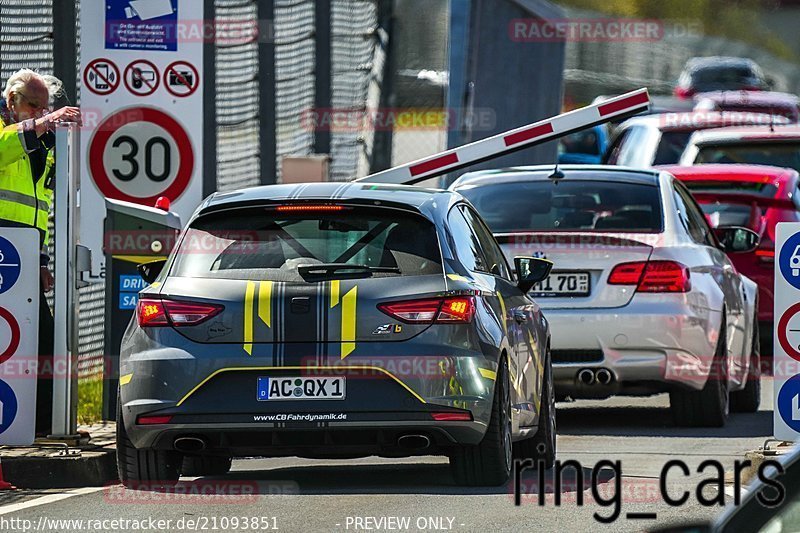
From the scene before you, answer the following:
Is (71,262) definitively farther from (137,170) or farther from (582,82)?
(582,82)

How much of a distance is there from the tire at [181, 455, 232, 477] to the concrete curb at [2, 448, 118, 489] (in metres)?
0.45

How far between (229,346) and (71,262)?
5.87 feet

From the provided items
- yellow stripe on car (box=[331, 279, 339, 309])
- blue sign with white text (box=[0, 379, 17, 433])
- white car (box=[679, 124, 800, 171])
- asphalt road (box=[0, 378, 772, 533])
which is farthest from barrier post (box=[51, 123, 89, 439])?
white car (box=[679, 124, 800, 171])

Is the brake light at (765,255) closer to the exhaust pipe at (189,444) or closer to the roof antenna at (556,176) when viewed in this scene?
the roof antenna at (556,176)

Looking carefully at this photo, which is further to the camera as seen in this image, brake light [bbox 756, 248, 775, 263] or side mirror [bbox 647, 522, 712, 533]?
brake light [bbox 756, 248, 775, 263]

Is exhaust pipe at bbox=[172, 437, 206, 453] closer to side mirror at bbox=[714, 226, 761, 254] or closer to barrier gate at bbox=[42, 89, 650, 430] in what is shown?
barrier gate at bbox=[42, 89, 650, 430]

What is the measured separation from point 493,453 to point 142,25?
536 centimetres

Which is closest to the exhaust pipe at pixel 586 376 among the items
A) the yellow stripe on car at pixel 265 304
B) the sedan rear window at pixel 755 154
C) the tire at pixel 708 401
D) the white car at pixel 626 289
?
the white car at pixel 626 289

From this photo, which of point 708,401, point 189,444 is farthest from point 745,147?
point 189,444

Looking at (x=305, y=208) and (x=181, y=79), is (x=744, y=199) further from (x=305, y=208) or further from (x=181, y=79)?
(x=305, y=208)

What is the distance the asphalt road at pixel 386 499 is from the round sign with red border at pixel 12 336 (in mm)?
845

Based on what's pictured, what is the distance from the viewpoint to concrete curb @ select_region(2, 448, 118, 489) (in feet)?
32.1

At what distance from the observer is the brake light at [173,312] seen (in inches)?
350

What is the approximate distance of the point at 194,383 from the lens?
8828mm
